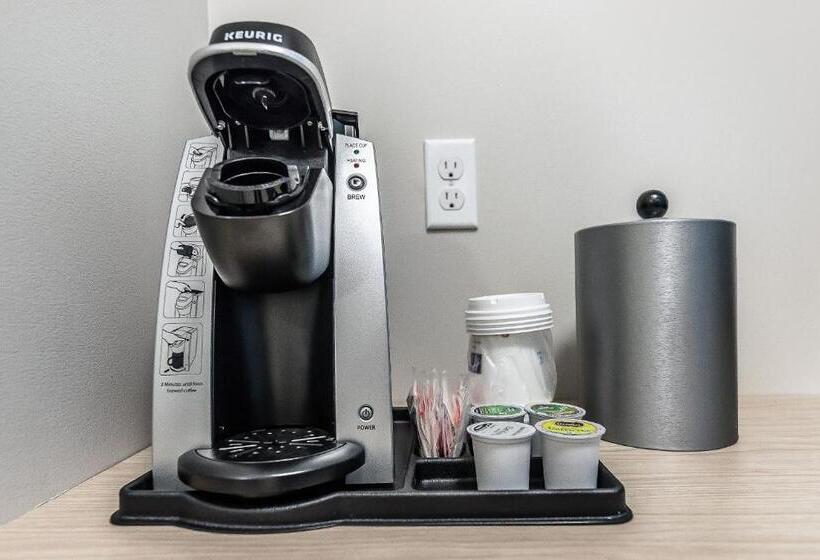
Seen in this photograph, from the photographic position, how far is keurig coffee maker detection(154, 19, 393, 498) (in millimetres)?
408

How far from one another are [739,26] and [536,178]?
38 centimetres

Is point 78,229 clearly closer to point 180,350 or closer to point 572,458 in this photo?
point 180,350

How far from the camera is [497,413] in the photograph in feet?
1.79

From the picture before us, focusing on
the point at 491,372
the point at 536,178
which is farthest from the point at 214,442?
the point at 536,178

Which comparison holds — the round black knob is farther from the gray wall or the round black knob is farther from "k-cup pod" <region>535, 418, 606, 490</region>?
the gray wall

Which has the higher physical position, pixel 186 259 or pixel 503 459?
pixel 186 259

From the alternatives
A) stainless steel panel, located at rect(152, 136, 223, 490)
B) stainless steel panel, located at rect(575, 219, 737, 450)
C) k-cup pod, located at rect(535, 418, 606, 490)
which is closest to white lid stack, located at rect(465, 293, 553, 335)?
stainless steel panel, located at rect(575, 219, 737, 450)

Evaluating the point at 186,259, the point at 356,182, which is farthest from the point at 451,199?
the point at 186,259

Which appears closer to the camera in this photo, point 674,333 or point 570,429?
point 570,429

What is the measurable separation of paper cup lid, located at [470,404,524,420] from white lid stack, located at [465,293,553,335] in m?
0.10

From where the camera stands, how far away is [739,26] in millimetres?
809

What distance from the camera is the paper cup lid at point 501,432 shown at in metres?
0.45

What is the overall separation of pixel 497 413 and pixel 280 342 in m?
0.23

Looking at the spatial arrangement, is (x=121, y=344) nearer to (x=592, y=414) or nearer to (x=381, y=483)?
(x=381, y=483)
